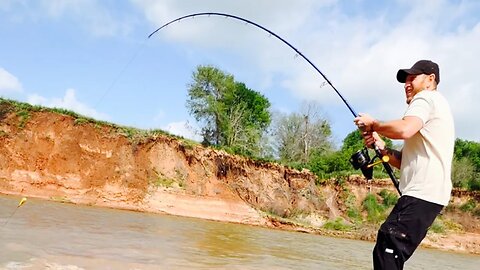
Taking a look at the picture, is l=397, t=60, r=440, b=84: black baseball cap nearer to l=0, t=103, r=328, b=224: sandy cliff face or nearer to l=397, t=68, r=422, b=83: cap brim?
l=397, t=68, r=422, b=83: cap brim

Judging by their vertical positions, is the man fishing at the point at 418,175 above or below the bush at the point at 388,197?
below

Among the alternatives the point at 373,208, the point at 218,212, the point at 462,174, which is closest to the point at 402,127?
the point at 218,212

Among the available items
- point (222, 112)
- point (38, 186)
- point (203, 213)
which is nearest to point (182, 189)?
point (203, 213)

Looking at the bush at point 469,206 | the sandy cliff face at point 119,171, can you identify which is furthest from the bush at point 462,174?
the sandy cliff face at point 119,171

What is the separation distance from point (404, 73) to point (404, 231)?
1.13 meters

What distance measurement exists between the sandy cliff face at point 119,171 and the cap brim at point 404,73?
23.1m

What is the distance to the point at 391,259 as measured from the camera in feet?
9.41

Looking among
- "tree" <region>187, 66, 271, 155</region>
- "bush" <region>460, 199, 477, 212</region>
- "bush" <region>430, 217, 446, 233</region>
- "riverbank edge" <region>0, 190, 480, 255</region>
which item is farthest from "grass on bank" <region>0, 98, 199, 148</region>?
"bush" <region>460, 199, 477, 212</region>

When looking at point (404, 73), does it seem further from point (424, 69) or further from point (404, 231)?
point (404, 231)

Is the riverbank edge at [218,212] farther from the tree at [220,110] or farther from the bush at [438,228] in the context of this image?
the tree at [220,110]

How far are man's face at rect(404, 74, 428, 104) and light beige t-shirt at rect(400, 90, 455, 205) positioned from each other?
0.15m

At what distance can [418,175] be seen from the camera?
2924 mm

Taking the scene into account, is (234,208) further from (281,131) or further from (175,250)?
(281,131)

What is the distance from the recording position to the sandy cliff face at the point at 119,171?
2539 cm
